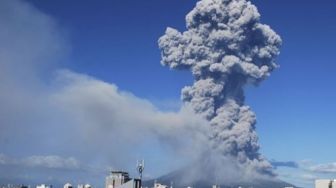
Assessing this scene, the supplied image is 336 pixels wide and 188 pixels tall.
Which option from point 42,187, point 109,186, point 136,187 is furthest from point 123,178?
point 42,187

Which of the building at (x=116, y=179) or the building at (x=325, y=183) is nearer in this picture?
the building at (x=325, y=183)

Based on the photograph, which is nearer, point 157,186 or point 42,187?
point 157,186

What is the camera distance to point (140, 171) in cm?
5612

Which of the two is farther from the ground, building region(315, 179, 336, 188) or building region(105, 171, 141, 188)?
building region(105, 171, 141, 188)

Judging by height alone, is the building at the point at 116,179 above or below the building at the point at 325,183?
above

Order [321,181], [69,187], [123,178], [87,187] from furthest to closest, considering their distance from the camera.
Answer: [69,187] → [87,187] → [123,178] → [321,181]

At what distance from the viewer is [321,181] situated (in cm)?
5550

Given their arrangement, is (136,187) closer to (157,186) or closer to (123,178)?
(123,178)

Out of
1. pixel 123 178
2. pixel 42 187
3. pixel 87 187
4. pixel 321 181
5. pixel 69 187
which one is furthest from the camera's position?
pixel 42 187

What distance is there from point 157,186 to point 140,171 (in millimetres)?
61600

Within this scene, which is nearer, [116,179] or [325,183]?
[325,183]

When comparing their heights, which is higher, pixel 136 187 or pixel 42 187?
pixel 42 187

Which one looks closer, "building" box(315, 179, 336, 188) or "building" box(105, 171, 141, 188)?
"building" box(315, 179, 336, 188)

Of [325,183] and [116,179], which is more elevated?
[116,179]
